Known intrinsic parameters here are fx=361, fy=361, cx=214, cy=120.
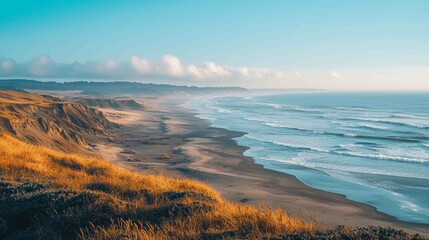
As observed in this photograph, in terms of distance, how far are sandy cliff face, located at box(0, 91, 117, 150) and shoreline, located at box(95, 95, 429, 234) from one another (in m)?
4.34

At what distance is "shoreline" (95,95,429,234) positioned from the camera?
17.2 metres

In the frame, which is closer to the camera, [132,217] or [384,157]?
[132,217]

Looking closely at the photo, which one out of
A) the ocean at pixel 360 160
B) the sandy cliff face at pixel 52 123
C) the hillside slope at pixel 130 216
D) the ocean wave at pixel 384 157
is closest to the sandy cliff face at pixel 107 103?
the sandy cliff face at pixel 52 123

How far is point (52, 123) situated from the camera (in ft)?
116

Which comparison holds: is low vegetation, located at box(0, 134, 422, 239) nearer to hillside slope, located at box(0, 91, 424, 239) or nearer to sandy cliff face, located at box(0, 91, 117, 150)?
hillside slope, located at box(0, 91, 424, 239)

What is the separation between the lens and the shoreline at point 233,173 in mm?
17203

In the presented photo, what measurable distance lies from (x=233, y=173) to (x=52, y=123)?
19.7 m

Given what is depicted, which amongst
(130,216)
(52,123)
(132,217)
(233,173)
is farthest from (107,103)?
(132,217)

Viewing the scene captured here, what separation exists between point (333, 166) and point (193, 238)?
26.2m

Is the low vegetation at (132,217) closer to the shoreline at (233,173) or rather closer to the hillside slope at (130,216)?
the hillside slope at (130,216)

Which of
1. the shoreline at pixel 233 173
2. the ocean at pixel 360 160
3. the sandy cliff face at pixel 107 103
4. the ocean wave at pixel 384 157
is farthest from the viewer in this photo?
the sandy cliff face at pixel 107 103

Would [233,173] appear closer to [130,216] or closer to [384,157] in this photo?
[384,157]

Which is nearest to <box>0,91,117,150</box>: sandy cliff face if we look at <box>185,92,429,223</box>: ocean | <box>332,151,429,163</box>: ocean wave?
<box>185,92,429,223</box>: ocean

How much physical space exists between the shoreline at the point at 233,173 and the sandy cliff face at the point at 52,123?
4.34 m
